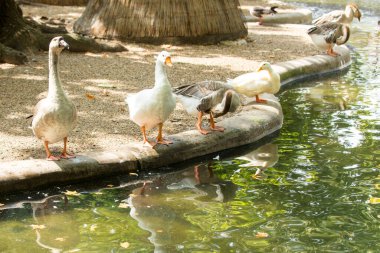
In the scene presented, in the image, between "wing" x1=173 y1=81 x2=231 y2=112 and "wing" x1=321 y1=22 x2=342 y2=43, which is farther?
"wing" x1=321 y1=22 x2=342 y2=43

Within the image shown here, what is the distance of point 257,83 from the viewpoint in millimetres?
8523

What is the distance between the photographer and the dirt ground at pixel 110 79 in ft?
23.4

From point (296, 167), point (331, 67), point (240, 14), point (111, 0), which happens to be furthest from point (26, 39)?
point (296, 167)

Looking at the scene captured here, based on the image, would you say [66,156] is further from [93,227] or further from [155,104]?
[93,227]

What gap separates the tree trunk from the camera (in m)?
11.0

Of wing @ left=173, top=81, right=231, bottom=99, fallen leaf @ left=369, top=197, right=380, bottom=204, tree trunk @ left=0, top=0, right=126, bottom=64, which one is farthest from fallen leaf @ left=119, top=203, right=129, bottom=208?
tree trunk @ left=0, top=0, right=126, bottom=64

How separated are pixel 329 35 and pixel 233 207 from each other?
6545 mm

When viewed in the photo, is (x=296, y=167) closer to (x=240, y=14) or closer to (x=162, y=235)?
(x=162, y=235)

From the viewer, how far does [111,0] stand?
12.4 metres

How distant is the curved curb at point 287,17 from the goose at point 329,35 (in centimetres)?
394

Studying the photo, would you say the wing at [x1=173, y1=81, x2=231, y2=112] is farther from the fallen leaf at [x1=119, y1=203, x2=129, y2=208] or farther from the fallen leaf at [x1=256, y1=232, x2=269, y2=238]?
the fallen leaf at [x1=256, y1=232, x2=269, y2=238]

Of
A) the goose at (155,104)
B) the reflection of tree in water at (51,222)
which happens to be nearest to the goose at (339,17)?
the goose at (155,104)

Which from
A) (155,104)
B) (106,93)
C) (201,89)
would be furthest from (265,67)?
(155,104)

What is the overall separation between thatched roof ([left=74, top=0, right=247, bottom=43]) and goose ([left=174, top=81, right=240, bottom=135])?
4839mm
